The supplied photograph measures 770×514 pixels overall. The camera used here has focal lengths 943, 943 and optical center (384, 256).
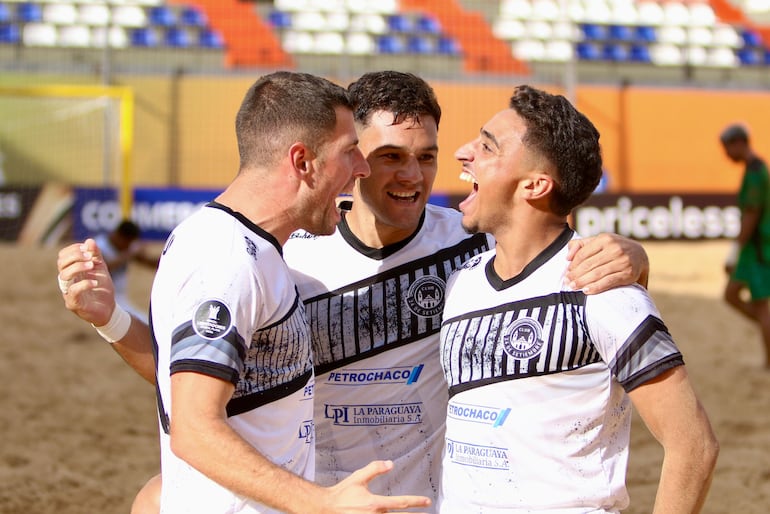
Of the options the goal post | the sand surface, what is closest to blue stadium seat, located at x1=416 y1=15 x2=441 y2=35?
the goal post

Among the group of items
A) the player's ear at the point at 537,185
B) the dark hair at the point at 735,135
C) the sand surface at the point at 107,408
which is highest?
the dark hair at the point at 735,135

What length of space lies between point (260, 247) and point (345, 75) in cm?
1421

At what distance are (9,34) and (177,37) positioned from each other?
3106 mm

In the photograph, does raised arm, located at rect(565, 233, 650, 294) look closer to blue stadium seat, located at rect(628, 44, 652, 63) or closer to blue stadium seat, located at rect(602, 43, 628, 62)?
blue stadium seat, located at rect(602, 43, 628, 62)

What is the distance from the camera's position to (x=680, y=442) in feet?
7.18

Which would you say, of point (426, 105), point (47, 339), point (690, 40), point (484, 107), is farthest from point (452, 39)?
point (426, 105)

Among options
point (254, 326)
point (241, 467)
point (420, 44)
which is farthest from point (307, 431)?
point (420, 44)

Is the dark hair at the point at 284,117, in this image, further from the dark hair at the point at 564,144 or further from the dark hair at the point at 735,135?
the dark hair at the point at 735,135

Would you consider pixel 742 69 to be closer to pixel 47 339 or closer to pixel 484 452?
pixel 47 339

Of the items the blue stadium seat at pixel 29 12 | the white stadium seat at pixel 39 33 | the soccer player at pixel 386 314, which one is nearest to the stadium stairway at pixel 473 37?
the white stadium seat at pixel 39 33

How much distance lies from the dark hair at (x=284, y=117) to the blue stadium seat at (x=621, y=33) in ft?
65.5

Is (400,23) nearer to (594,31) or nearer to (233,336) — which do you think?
(594,31)

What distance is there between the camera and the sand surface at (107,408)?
558 centimetres

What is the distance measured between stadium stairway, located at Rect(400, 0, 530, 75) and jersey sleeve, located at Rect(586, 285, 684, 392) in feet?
53.7
